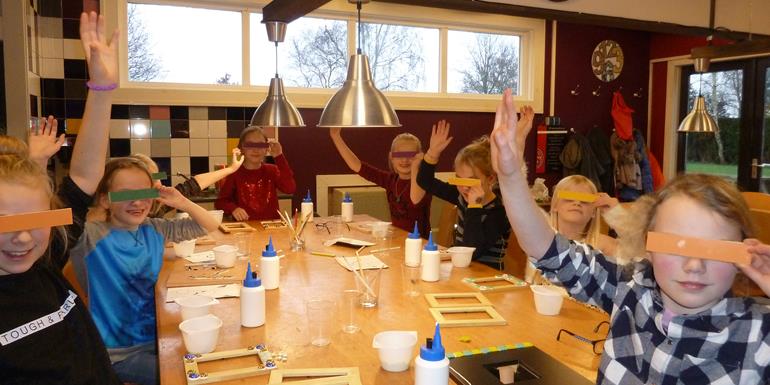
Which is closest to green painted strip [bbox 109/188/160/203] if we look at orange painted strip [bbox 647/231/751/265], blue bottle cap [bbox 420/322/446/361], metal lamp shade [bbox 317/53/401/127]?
metal lamp shade [bbox 317/53/401/127]

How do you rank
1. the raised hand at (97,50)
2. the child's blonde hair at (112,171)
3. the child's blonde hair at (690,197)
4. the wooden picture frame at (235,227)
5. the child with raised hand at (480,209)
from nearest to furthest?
the child's blonde hair at (690,197) → the raised hand at (97,50) → the child's blonde hair at (112,171) → the child with raised hand at (480,209) → the wooden picture frame at (235,227)

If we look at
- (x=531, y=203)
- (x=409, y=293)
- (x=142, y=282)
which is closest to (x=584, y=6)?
(x=409, y=293)

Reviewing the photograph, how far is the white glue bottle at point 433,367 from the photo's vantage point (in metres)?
1.26

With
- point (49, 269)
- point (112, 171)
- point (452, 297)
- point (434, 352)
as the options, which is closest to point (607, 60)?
point (452, 297)

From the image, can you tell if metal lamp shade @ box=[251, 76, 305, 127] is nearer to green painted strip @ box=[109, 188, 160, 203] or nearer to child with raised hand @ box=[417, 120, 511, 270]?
child with raised hand @ box=[417, 120, 511, 270]

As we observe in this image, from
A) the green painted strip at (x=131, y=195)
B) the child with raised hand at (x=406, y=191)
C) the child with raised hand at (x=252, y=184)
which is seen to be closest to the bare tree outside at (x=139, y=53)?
the child with raised hand at (x=252, y=184)

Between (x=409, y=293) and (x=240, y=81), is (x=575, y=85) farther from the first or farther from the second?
(x=409, y=293)

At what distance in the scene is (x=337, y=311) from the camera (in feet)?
5.77

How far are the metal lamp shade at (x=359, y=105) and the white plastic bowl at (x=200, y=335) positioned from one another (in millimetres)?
1200

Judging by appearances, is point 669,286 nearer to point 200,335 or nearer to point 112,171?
point 200,335

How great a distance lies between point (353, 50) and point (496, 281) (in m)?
3.90

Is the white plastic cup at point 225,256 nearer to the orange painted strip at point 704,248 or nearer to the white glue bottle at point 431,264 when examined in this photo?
the white glue bottle at point 431,264

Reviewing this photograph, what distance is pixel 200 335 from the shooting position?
5.10ft

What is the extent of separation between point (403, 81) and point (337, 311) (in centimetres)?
453
